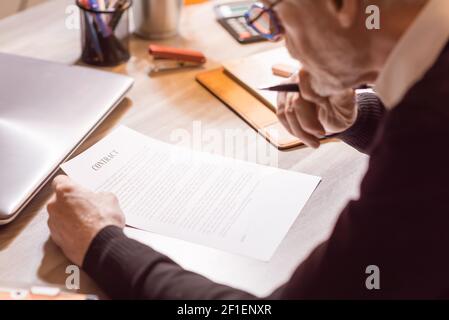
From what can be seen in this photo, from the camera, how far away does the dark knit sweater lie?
2.07ft

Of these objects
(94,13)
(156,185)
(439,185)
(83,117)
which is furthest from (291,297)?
(94,13)

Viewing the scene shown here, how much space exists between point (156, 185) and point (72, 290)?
0.80ft

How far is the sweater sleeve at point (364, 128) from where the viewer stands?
1083 millimetres

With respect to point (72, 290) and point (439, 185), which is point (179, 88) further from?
point (439, 185)

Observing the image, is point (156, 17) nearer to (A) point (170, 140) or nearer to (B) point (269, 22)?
(A) point (170, 140)

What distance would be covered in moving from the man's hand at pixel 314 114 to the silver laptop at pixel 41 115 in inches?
13.8

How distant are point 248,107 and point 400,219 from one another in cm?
63

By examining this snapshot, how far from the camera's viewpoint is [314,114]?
40.0 inches

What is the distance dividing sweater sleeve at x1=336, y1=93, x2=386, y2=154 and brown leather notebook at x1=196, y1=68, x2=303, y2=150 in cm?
10

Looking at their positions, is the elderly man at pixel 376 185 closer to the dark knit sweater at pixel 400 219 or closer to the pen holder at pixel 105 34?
the dark knit sweater at pixel 400 219

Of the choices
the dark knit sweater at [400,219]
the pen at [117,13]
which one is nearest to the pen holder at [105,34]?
the pen at [117,13]

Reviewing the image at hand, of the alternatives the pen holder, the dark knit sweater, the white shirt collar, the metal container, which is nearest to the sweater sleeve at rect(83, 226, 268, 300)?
the dark knit sweater

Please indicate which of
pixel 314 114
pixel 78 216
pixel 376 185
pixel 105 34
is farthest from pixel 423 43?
pixel 105 34

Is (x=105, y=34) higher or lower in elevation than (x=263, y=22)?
lower
